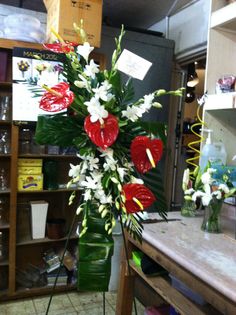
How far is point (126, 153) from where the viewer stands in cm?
93

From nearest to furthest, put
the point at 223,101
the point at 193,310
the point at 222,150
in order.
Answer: the point at 193,310, the point at 223,101, the point at 222,150

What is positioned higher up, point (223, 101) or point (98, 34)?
point (98, 34)

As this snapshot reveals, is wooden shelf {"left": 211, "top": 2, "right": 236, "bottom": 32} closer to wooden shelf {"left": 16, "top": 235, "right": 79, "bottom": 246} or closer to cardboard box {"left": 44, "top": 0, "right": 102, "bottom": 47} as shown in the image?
cardboard box {"left": 44, "top": 0, "right": 102, "bottom": 47}

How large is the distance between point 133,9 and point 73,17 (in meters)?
0.97

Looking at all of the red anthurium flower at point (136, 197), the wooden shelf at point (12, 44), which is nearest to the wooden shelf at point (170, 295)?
the red anthurium flower at point (136, 197)

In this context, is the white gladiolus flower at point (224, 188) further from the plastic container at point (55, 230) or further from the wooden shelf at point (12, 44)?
the wooden shelf at point (12, 44)

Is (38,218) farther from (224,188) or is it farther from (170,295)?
(224,188)

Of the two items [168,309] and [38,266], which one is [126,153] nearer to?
[168,309]

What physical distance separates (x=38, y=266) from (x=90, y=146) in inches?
80.3

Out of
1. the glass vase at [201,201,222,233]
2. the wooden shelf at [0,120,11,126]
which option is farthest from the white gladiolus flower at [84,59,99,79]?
the wooden shelf at [0,120,11,126]

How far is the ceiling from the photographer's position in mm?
2660

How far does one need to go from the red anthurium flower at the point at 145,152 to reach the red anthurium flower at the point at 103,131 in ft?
0.23

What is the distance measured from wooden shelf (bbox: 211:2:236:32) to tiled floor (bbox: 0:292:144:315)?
1914 mm

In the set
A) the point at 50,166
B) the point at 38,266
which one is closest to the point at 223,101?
the point at 50,166
